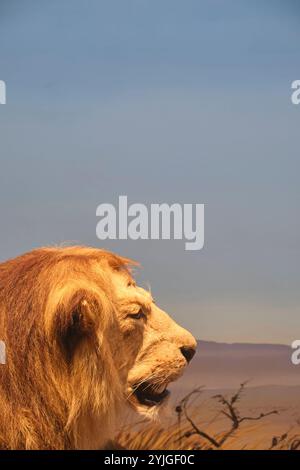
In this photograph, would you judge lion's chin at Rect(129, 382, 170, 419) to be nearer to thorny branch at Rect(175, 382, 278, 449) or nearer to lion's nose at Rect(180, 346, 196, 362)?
lion's nose at Rect(180, 346, 196, 362)

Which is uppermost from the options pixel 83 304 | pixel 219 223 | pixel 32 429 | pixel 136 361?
pixel 219 223

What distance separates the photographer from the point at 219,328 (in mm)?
2613

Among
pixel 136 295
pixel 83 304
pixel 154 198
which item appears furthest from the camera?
pixel 154 198

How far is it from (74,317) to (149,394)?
375 mm

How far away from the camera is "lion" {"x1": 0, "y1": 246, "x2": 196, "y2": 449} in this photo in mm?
1958

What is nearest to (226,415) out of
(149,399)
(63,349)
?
(149,399)

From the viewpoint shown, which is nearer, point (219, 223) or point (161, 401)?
point (161, 401)

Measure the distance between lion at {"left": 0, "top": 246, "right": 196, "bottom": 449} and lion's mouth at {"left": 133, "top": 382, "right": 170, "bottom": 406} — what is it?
7 centimetres

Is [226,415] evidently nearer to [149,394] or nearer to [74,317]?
Result: [149,394]

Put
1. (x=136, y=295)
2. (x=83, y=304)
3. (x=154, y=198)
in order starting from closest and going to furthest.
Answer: (x=83, y=304)
(x=136, y=295)
(x=154, y=198)
